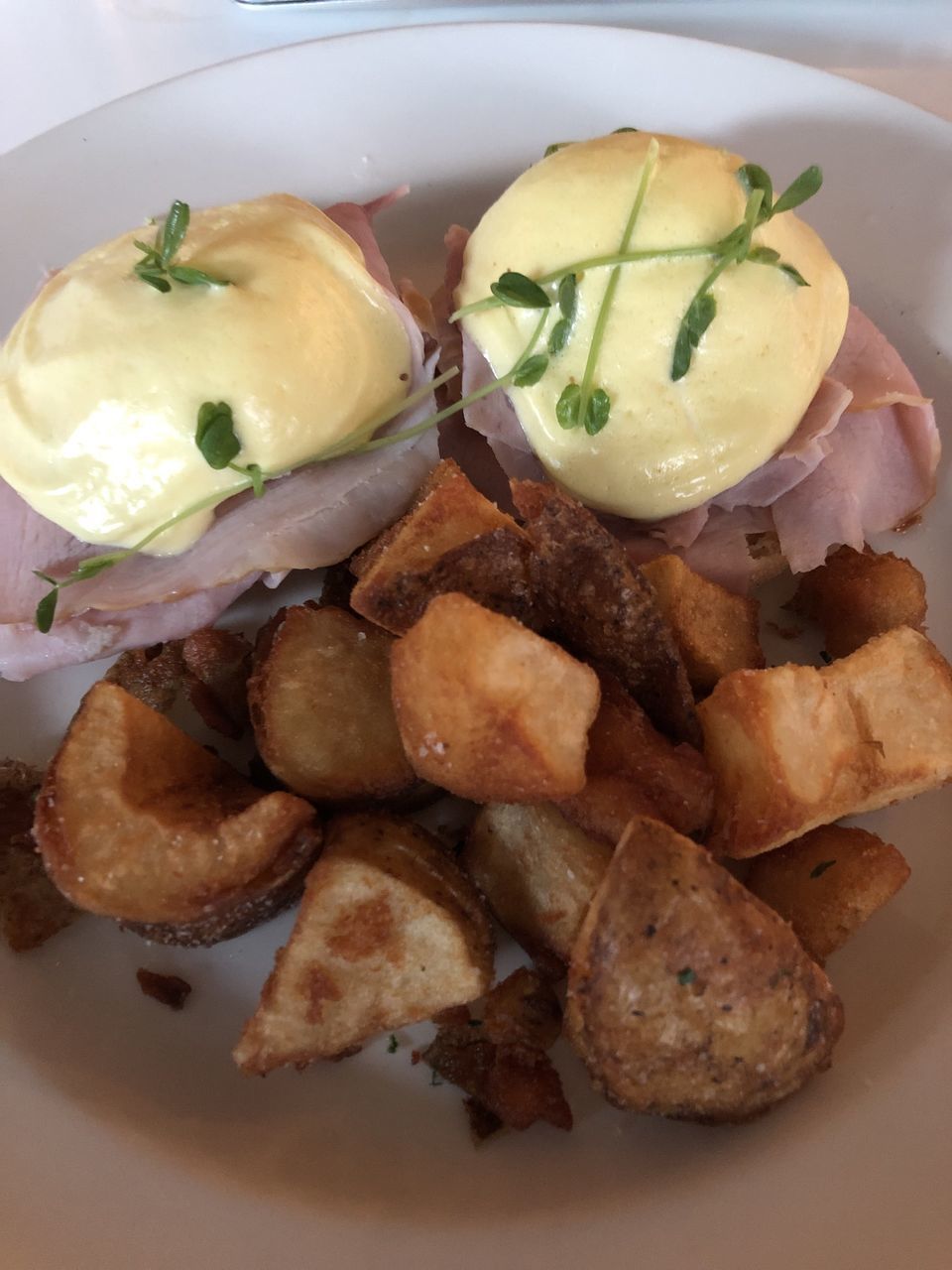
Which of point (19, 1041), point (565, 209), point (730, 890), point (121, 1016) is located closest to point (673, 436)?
point (565, 209)

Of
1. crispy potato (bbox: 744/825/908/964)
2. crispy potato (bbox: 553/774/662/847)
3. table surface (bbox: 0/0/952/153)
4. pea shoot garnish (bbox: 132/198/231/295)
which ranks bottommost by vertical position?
crispy potato (bbox: 744/825/908/964)

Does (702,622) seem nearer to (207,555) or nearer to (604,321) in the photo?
(604,321)

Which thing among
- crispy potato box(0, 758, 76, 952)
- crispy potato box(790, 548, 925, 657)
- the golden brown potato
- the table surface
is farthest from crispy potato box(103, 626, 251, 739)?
the table surface

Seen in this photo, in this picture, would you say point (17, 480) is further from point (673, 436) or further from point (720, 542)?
point (720, 542)

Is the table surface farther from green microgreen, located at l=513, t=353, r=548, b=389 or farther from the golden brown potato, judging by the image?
the golden brown potato

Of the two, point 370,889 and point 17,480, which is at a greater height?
point 17,480

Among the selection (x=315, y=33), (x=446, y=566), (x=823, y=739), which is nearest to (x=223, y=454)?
(x=446, y=566)
